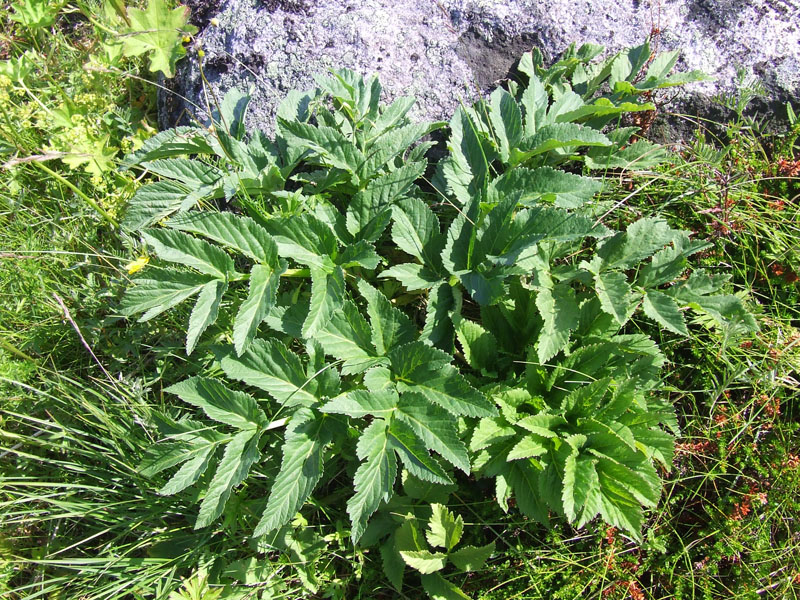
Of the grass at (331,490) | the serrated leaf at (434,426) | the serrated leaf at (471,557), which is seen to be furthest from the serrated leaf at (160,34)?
the serrated leaf at (471,557)

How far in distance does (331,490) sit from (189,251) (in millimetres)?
1364

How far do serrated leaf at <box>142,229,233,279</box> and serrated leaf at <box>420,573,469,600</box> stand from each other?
1.59 meters

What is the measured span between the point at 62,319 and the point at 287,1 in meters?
2.17

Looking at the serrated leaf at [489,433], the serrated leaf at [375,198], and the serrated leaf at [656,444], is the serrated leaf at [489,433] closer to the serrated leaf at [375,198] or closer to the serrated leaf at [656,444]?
the serrated leaf at [656,444]

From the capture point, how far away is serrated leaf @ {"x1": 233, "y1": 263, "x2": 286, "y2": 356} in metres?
2.07

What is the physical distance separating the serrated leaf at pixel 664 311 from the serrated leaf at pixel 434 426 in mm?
964

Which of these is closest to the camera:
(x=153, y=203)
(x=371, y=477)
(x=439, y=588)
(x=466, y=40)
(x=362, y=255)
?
(x=371, y=477)

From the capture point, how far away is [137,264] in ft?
9.14

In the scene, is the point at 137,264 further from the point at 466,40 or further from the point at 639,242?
the point at 639,242

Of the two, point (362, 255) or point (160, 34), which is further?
point (160, 34)

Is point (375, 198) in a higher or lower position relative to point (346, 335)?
higher

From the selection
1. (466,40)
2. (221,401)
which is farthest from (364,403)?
(466,40)

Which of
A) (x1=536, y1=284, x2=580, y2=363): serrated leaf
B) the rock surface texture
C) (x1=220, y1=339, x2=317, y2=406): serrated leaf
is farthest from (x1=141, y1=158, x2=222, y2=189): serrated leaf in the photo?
(x1=536, y1=284, x2=580, y2=363): serrated leaf

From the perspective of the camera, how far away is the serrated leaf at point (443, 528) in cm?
237
